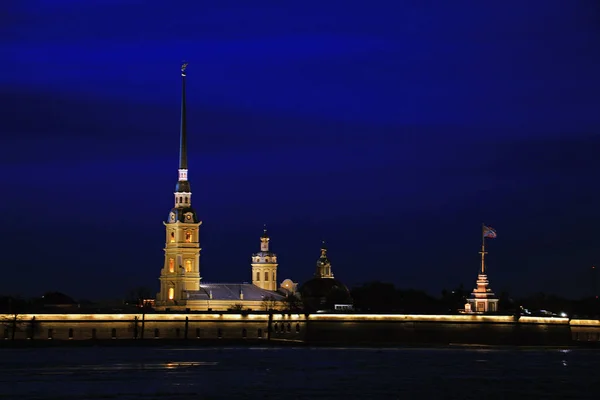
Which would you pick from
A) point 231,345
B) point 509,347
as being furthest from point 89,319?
point 509,347

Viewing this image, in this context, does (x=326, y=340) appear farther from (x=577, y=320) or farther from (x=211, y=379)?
(x=211, y=379)

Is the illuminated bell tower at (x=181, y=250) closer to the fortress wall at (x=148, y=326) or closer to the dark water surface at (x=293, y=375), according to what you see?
the fortress wall at (x=148, y=326)

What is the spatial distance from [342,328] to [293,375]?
71365mm

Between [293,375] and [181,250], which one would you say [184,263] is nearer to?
[181,250]

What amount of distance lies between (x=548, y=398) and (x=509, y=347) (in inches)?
2930

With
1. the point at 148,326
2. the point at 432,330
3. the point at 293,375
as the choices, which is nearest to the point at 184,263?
the point at 148,326

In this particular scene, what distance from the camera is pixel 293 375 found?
88.5 metres

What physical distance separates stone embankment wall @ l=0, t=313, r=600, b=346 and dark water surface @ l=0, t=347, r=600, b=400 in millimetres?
32130

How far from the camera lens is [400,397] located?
73.4 meters

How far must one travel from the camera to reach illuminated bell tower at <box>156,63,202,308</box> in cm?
17800

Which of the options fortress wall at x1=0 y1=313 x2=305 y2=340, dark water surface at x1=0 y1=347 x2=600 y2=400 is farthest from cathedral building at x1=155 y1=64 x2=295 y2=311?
dark water surface at x1=0 y1=347 x2=600 y2=400

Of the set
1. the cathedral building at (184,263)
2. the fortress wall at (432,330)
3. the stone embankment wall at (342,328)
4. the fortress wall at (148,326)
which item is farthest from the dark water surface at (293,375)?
the cathedral building at (184,263)

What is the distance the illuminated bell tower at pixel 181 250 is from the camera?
178 m

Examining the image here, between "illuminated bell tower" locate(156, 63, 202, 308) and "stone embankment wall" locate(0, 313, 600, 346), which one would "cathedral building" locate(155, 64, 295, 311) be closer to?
"illuminated bell tower" locate(156, 63, 202, 308)
